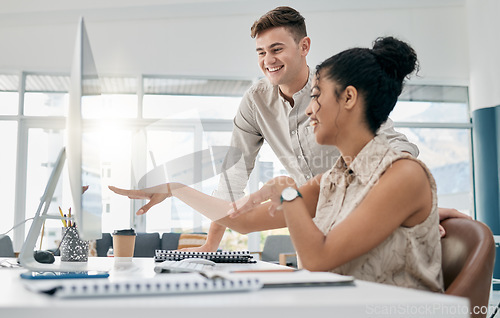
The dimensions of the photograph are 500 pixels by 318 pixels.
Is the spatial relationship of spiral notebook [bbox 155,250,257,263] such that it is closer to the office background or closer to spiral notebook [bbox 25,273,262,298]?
spiral notebook [bbox 25,273,262,298]

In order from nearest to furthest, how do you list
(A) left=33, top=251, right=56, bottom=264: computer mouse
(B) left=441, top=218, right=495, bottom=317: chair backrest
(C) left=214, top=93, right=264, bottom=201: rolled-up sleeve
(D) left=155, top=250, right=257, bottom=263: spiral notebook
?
(B) left=441, top=218, right=495, bottom=317: chair backrest
(A) left=33, top=251, right=56, bottom=264: computer mouse
(D) left=155, top=250, right=257, bottom=263: spiral notebook
(C) left=214, top=93, right=264, bottom=201: rolled-up sleeve

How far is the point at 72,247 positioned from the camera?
5.50ft

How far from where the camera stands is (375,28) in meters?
6.90

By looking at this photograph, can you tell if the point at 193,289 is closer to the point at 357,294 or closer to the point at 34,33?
the point at 357,294

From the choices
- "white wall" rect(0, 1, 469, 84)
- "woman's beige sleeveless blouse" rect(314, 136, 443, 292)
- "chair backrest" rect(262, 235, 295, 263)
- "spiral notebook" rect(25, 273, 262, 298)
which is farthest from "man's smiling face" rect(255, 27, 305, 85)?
→ "white wall" rect(0, 1, 469, 84)

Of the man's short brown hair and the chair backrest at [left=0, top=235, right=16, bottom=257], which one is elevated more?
the man's short brown hair

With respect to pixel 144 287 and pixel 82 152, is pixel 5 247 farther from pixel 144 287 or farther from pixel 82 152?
pixel 144 287

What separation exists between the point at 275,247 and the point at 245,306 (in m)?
5.46

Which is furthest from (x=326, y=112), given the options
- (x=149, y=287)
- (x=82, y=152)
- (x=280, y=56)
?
(x=280, y=56)

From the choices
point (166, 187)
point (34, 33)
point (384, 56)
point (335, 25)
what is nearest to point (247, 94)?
point (166, 187)

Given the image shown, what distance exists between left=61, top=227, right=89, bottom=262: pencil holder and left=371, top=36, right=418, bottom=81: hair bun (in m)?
1.06

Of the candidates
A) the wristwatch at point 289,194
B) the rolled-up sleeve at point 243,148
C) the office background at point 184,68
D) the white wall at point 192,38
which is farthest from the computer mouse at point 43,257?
the white wall at point 192,38

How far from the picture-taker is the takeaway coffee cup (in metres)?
1.94

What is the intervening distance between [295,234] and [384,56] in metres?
0.56
